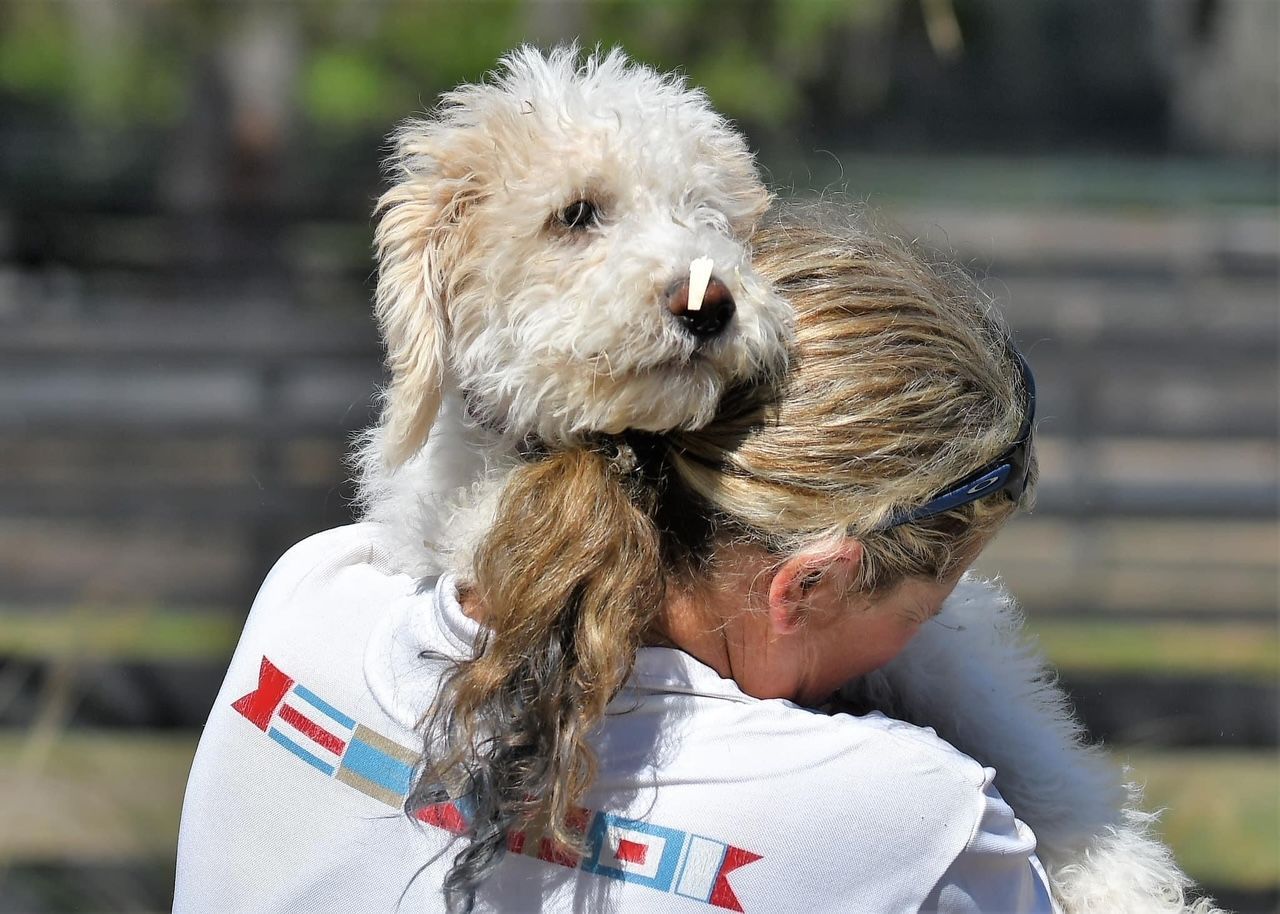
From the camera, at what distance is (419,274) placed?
5.70 feet

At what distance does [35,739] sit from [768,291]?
225 centimetres

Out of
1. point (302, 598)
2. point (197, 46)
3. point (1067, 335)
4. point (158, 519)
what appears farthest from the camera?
point (197, 46)

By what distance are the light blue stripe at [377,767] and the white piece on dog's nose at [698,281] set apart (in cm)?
63

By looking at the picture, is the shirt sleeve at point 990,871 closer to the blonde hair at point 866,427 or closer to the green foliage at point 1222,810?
the blonde hair at point 866,427

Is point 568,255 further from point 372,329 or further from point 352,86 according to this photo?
point 352,86

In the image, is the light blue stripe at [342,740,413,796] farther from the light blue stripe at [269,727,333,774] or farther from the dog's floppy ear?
the dog's floppy ear

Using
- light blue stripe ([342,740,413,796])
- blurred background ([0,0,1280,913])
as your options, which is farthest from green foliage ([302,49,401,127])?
light blue stripe ([342,740,413,796])

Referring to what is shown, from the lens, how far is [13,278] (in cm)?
1168

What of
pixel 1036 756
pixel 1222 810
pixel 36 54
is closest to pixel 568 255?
pixel 1036 756

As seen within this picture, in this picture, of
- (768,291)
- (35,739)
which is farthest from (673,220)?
(35,739)

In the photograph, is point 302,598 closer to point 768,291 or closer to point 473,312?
point 473,312

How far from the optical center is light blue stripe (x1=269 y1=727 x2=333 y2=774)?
1.49 metres

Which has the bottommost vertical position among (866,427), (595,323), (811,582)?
(811,582)

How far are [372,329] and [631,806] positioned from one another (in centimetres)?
607
